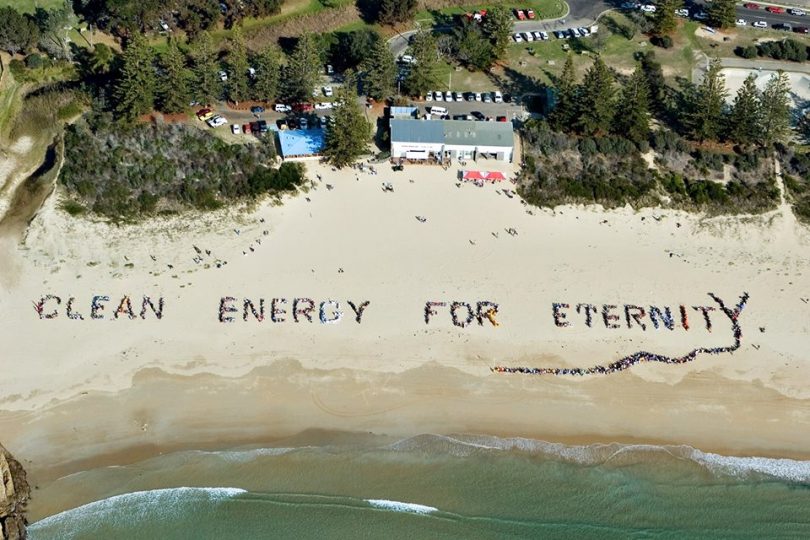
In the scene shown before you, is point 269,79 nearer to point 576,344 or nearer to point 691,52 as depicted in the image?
point 576,344

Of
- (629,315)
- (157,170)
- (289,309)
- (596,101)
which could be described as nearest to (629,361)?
(629,315)

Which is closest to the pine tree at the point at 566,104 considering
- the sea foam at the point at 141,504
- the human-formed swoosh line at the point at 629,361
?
the human-formed swoosh line at the point at 629,361

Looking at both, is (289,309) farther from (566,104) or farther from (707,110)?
(707,110)

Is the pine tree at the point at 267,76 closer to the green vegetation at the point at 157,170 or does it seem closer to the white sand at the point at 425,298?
the green vegetation at the point at 157,170

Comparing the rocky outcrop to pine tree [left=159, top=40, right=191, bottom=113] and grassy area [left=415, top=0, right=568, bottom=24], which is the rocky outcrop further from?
grassy area [left=415, top=0, right=568, bottom=24]

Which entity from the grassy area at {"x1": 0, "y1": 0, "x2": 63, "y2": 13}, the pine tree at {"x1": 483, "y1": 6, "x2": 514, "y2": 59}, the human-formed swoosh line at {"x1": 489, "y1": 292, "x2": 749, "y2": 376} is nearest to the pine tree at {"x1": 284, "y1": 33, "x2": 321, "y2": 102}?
the pine tree at {"x1": 483, "y1": 6, "x2": 514, "y2": 59}

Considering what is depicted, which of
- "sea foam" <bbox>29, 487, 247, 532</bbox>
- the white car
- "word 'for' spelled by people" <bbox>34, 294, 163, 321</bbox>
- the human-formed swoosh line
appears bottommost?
"sea foam" <bbox>29, 487, 247, 532</bbox>
